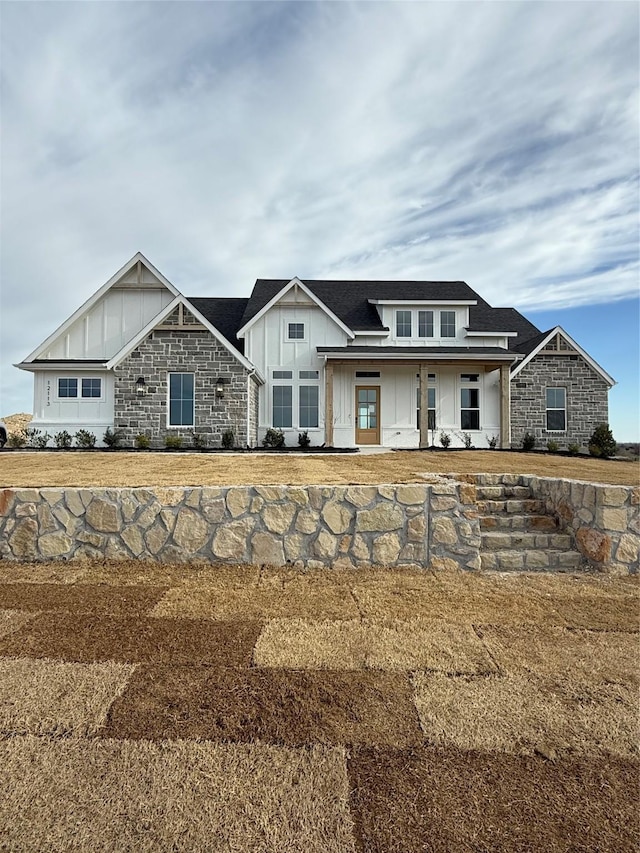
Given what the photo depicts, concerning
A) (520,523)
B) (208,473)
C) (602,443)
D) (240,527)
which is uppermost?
(602,443)

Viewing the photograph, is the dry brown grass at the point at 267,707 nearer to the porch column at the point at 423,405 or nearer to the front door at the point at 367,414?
the porch column at the point at 423,405

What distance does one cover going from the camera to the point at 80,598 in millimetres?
4359

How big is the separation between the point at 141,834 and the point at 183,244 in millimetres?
16445

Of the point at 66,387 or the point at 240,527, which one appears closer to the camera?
the point at 240,527

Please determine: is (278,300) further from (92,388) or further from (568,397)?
(568,397)

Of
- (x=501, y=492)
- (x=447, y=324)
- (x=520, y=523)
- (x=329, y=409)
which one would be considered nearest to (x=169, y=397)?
(x=329, y=409)

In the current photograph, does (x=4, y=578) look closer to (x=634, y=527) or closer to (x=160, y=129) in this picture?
(x=634, y=527)

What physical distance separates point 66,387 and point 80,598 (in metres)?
15.4

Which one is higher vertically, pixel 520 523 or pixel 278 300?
pixel 278 300

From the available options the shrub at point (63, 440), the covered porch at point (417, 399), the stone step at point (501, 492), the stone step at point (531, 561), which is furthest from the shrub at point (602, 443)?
the shrub at point (63, 440)

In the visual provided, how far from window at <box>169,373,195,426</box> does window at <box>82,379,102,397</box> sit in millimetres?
2864

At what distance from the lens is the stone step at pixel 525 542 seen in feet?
19.4

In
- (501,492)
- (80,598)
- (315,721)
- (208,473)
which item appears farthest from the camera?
(208,473)

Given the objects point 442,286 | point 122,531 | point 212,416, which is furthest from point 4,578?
point 442,286
